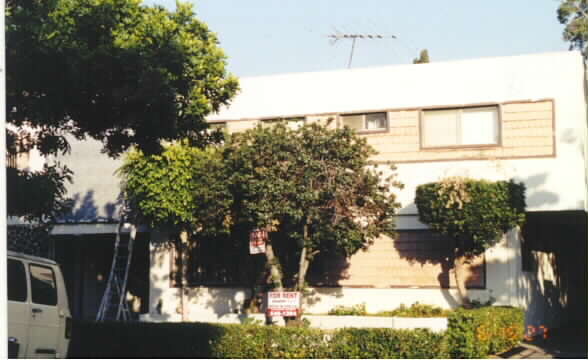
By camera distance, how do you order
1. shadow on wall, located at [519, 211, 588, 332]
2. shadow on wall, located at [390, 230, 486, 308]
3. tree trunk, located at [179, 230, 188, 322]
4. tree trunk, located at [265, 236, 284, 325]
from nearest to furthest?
tree trunk, located at [265, 236, 284, 325] → shadow on wall, located at [390, 230, 486, 308] → shadow on wall, located at [519, 211, 588, 332] → tree trunk, located at [179, 230, 188, 322]

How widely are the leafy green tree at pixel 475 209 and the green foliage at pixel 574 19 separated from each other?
2248 cm

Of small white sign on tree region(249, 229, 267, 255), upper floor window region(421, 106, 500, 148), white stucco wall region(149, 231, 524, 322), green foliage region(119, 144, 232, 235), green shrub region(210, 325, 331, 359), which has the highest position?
upper floor window region(421, 106, 500, 148)

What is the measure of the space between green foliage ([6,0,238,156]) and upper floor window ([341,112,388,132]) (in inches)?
356

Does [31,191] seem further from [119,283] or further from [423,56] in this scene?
[423,56]

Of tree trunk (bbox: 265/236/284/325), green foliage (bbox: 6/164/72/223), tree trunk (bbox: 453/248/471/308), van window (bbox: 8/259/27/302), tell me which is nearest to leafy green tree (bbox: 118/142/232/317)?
tree trunk (bbox: 265/236/284/325)

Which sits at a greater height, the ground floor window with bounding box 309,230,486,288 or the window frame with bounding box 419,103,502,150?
the window frame with bounding box 419,103,502,150

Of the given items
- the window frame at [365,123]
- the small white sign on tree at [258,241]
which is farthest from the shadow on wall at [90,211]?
the small white sign on tree at [258,241]

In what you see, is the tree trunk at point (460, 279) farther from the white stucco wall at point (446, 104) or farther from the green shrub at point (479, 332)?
the green shrub at point (479, 332)

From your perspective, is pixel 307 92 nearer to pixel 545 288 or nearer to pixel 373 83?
pixel 373 83

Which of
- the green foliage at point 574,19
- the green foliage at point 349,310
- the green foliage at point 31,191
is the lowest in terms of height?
the green foliage at point 349,310

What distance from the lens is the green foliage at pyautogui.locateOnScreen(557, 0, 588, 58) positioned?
38.9m

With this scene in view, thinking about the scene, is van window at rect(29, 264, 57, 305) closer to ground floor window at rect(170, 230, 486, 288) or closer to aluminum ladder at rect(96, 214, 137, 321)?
ground floor window at rect(170, 230, 486, 288)

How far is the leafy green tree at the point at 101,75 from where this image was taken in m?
10.9

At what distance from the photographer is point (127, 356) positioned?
55.1 feet
